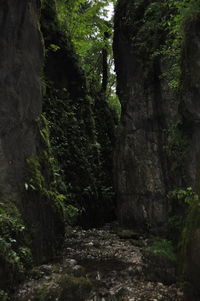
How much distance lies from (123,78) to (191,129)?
7.10 meters

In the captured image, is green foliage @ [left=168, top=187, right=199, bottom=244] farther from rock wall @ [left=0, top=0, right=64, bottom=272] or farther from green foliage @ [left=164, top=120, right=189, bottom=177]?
rock wall @ [left=0, top=0, right=64, bottom=272]

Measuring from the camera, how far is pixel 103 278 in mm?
7410

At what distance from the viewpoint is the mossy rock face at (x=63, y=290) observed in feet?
19.2

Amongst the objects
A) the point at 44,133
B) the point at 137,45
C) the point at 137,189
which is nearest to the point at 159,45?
the point at 137,45

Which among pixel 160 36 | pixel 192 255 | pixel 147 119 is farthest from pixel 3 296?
pixel 160 36

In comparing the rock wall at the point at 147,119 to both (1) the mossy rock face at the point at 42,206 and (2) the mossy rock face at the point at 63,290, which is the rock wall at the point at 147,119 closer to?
(1) the mossy rock face at the point at 42,206

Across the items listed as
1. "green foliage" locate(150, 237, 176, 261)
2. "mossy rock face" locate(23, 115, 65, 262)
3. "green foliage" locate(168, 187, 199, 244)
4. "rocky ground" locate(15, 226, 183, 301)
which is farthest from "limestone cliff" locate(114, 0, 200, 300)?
"mossy rock face" locate(23, 115, 65, 262)

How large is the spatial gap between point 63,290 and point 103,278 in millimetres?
1680

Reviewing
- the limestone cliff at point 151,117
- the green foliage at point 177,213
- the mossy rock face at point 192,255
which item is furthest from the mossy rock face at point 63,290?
A: the limestone cliff at point 151,117

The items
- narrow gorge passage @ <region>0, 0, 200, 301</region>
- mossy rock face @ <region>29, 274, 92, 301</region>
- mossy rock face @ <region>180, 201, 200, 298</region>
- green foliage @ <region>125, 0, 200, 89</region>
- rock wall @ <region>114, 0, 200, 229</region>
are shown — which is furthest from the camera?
rock wall @ <region>114, 0, 200, 229</region>

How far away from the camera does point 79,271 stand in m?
7.34

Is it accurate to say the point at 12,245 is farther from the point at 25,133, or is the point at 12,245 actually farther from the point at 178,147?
the point at 178,147

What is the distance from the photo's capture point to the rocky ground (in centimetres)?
606

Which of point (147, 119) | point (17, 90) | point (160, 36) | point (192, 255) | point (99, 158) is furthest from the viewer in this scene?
point (99, 158)
